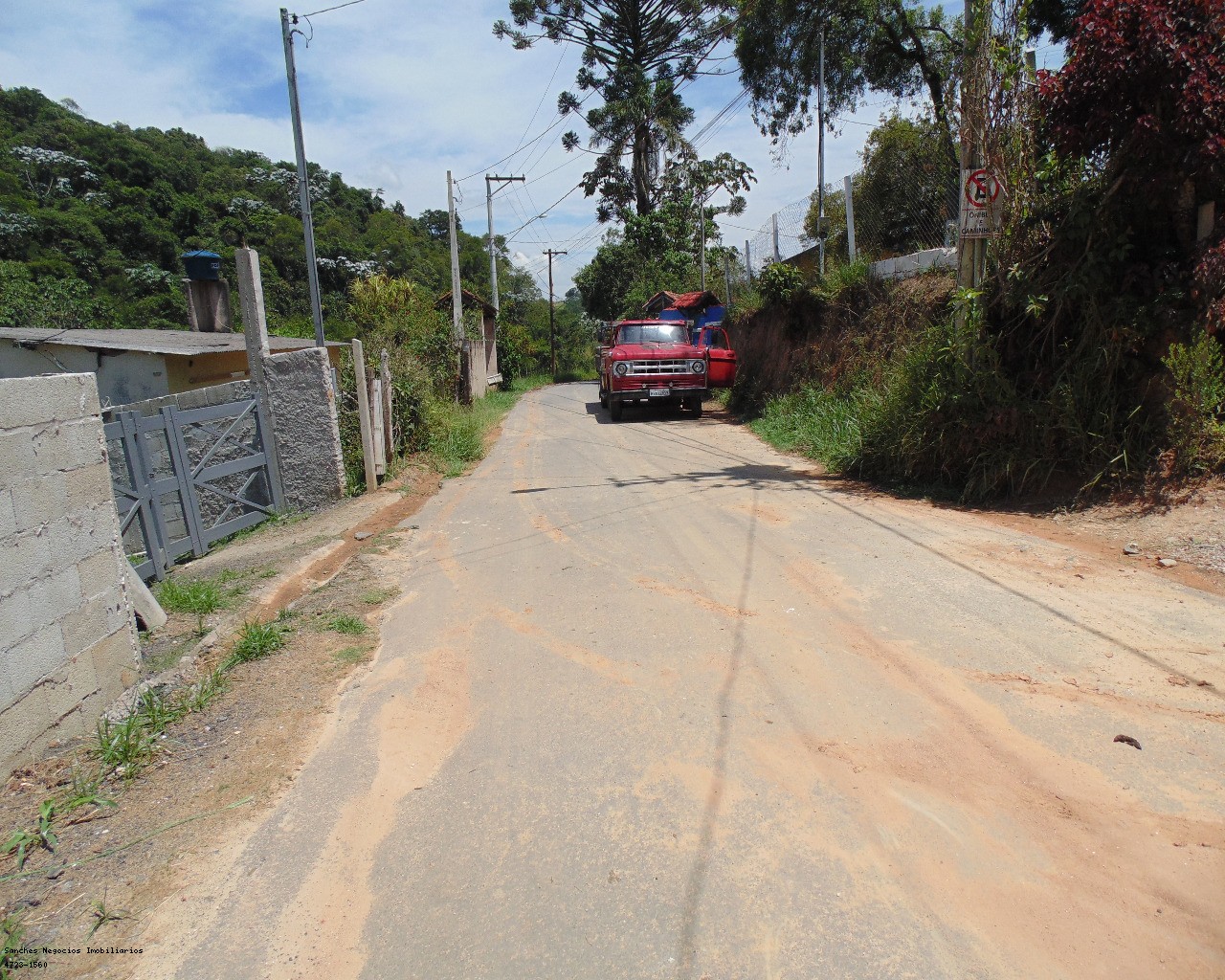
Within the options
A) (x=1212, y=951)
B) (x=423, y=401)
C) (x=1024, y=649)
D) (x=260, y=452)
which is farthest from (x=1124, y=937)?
(x=423, y=401)

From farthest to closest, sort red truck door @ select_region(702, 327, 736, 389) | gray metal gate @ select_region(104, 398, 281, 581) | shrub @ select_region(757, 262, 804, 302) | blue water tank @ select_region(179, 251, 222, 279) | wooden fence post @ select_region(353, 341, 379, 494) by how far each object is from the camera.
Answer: red truck door @ select_region(702, 327, 736, 389), shrub @ select_region(757, 262, 804, 302), blue water tank @ select_region(179, 251, 222, 279), wooden fence post @ select_region(353, 341, 379, 494), gray metal gate @ select_region(104, 398, 281, 581)

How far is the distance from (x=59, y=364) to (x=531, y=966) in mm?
12737

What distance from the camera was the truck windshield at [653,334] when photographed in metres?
17.5

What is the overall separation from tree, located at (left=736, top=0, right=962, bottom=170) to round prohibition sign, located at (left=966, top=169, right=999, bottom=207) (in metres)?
8.35

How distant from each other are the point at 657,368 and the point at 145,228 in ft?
114

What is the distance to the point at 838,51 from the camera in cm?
1741

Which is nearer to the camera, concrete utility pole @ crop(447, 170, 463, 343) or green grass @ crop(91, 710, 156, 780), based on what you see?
green grass @ crop(91, 710, 156, 780)

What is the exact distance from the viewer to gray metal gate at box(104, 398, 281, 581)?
6.80 metres

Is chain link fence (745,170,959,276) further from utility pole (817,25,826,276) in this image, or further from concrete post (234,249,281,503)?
concrete post (234,249,281,503)

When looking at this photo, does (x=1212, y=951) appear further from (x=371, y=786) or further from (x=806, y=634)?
(x=371, y=786)

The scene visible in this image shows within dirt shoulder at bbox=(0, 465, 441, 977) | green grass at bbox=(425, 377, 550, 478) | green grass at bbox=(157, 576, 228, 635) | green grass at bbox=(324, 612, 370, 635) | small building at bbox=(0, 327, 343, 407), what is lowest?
dirt shoulder at bbox=(0, 465, 441, 977)

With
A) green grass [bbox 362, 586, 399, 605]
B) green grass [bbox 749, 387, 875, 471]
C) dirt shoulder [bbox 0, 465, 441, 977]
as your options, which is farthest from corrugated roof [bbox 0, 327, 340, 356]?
green grass [bbox 749, 387, 875, 471]

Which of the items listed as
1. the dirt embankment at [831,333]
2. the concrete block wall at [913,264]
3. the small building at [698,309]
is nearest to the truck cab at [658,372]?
the dirt embankment at [831,333]

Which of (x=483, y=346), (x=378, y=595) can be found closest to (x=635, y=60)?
(x=483, y=346)
